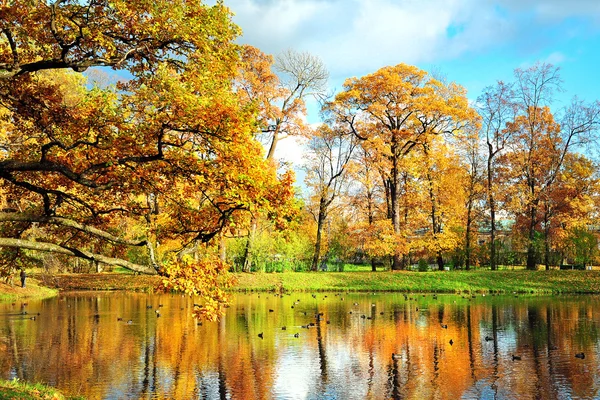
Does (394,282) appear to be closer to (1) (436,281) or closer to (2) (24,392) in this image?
(1) (436,281)

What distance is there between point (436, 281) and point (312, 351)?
97.8ft

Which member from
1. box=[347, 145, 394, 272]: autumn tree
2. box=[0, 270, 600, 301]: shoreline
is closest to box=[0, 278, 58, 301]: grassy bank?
box=[0, 270, 600, 301]: shoreline

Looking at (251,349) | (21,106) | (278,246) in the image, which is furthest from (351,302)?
(21,106)

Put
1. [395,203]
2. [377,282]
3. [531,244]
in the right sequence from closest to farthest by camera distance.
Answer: [377,282], [395,203], [531,244]

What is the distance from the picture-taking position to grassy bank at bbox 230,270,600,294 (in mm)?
46375

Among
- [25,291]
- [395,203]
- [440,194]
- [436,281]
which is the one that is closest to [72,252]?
[25,291]

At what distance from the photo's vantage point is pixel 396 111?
49.4 m

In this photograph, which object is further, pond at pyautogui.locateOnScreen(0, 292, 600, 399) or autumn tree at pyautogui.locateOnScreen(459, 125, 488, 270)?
autumn tree at pyautogui.locateOnScreen(459, 125, 488, 270)

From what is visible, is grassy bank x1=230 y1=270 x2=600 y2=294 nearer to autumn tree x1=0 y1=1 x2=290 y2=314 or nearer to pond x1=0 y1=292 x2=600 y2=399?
Result: pond x1=0 y1=292 x2=600 y2=399

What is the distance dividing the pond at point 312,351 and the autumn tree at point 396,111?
18.2m

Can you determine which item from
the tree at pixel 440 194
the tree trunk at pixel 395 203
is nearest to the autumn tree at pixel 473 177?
the tree at pixel 440 194

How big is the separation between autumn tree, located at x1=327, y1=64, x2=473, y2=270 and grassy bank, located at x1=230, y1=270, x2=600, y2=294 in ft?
10.7

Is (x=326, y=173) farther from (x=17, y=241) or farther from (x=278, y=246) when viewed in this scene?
(x=17, y=241)

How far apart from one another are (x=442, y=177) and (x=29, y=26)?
4715 cm
